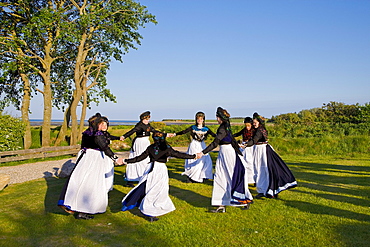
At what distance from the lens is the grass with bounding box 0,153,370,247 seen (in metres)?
5.27

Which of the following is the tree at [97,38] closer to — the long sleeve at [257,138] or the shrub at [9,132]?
the shrub at [9,132]

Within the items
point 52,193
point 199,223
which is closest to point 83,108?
point 52,193

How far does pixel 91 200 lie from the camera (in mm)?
6273

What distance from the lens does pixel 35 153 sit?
56.0 feet

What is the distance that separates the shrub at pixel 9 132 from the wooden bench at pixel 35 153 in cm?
53

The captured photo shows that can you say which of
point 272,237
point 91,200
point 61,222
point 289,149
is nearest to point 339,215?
point 272,237

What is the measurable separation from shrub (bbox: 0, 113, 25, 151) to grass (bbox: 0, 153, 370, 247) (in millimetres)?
8237

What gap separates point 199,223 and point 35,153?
1367cm

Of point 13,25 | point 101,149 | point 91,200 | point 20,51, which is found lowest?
point 91,200

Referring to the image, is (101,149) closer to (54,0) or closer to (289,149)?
(289,149)

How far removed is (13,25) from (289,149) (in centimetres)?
1870

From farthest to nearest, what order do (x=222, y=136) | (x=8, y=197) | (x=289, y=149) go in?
(x=289, y=149) < (x=8, y=197) < (x=222, y=136)

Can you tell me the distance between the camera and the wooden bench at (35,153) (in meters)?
15.3

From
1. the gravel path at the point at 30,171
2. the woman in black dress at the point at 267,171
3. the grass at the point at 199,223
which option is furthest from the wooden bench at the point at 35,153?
the woman in black dress at the point at 267,171
